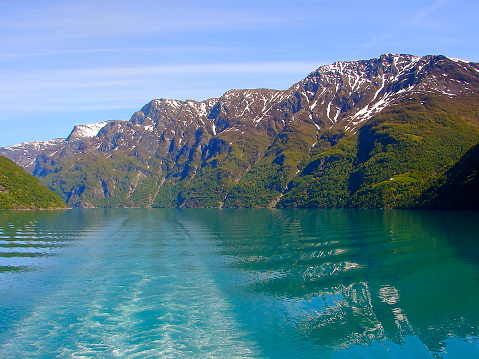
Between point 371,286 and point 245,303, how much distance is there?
40.0 feet

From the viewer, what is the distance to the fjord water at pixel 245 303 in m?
24.3

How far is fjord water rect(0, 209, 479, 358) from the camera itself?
79.8ft

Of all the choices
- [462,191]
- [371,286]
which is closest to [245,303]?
[371,286]

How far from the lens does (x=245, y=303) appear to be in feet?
108

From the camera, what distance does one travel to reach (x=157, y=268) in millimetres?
47188

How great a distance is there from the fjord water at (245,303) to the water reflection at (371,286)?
12cm

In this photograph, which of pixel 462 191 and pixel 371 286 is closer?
pixel 371 286

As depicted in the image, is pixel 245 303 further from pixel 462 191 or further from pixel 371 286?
pixel 462 191

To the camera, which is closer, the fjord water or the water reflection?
the fjord water

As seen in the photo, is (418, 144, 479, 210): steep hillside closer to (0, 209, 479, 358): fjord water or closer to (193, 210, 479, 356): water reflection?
(193, 210, 479, 356): water reflection

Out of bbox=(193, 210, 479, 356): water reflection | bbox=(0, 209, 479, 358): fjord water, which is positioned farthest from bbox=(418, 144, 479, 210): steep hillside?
bbox=(0, 209, 479, 358): fjord water

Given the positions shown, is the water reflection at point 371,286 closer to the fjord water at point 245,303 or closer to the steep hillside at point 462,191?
the fjord water at point 245,303

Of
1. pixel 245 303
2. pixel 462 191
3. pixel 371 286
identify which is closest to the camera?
pixel 245 303

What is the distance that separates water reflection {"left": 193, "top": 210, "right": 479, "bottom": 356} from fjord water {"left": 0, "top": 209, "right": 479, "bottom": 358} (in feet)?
0.40
